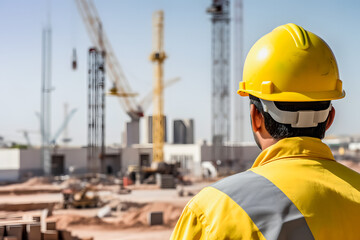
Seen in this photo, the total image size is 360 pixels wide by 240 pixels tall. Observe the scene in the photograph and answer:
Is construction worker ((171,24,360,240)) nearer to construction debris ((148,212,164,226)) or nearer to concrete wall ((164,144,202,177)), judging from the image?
construction debris ((148,212,164,226))

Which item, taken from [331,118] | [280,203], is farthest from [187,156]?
[280,203]

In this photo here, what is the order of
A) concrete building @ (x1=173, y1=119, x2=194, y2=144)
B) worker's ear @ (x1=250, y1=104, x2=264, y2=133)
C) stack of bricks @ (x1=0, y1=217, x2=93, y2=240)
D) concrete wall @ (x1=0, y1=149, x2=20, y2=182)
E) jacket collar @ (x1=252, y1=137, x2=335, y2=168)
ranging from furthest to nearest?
concrete building @ (x1=173, y1=119, x2=194, y2=144)
concrete wall @ (x1=0, y1=149, x2=20, y2=182)
stack of bricks @ (x1=0, y1=217, x2=93, y2=240)
worker's ear @ (x1=250, y1=104, x2=264, y2=133)
jacket collar @ (x1=252, y1=137, x2=335, y2=168)

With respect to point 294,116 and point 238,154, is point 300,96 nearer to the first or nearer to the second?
point 294,116

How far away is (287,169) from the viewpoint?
1.78m

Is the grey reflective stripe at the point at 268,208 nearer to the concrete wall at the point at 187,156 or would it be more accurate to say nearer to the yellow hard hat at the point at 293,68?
the yellow hard hat at the point at 293,68

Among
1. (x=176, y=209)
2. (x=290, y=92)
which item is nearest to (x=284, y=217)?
(x=290, y=92)

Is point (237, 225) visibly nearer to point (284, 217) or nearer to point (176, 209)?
point (284, 217)

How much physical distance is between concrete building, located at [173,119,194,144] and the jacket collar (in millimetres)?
85994

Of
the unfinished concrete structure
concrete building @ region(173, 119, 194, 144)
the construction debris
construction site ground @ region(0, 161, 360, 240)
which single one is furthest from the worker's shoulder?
concrete building @ region(173, 119, 194, 144)

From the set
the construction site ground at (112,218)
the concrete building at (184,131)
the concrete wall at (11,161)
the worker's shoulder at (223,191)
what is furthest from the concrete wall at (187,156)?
the worker's shoulder at (223,191)

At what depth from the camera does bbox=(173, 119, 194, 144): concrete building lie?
289 feet

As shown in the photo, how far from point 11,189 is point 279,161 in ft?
126

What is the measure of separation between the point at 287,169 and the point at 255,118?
336mm

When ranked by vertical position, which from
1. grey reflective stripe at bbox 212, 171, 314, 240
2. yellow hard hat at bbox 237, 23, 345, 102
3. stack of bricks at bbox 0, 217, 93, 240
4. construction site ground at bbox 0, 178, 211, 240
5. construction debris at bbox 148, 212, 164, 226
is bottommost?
construction site ground at bbox 0, 178, 211, 240
